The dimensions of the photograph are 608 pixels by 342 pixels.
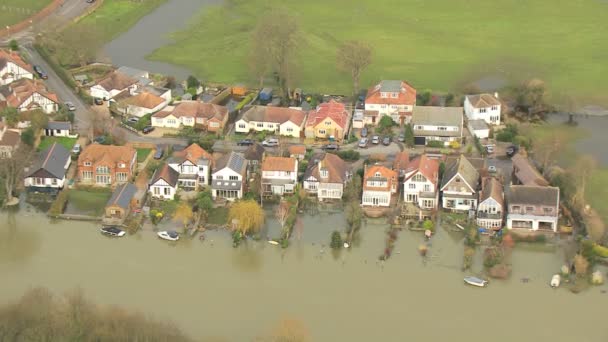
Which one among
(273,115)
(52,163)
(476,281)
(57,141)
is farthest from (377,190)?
(57,141)

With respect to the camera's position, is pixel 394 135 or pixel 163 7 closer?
pixel 394 135

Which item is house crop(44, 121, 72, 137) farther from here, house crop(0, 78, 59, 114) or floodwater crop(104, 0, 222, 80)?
floodwater crop(104, 0, 222, 80)

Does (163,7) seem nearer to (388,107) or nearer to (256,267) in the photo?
(388,107)

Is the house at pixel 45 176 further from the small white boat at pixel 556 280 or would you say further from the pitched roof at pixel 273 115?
the small white boat at pixel 556 280

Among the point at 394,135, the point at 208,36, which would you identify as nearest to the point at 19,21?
the point at 208,36

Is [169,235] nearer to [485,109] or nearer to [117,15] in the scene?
[485,109]
